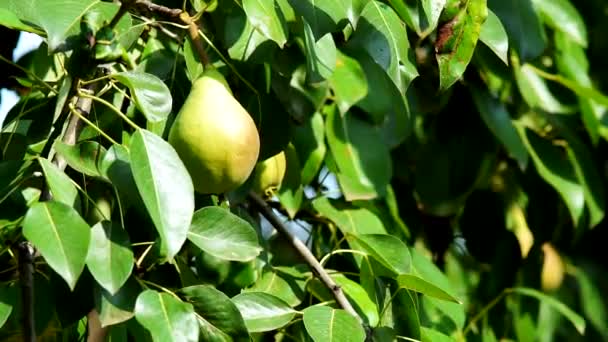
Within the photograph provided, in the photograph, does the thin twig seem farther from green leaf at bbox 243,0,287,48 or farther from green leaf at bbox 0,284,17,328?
green leaf at bbox 243,0,287,48

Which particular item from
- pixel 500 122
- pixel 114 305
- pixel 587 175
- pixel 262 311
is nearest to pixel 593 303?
pixel 587 175

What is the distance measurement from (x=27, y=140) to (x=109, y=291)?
0.23 meters

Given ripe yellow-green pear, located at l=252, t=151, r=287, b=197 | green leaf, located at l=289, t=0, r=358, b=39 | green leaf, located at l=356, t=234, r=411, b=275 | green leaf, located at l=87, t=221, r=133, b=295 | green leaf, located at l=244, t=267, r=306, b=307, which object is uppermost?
green leaf, located at l=289, t=0, r=358, b=39

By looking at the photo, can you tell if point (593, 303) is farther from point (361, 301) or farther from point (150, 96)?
point (150, 96)

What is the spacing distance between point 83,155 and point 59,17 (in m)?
0.09

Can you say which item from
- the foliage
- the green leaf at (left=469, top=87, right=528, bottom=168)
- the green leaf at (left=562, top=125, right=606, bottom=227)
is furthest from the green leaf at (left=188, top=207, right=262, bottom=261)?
the green leaf at (left=562, top=125, right=606, bottom=227)

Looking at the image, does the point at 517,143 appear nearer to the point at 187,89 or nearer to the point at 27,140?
the point at 187,89

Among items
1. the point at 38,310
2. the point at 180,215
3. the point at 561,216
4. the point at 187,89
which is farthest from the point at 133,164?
the point at 561,216

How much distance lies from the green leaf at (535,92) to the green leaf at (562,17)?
71 millimetres

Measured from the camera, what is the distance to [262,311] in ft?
3.24

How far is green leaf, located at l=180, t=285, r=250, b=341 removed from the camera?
85 centimetres

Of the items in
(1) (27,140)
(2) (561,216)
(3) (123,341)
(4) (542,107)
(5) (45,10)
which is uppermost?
(5) (45,10)

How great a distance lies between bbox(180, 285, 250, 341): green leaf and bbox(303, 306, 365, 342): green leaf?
0.31 ft

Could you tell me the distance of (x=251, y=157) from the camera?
35.1 inches
